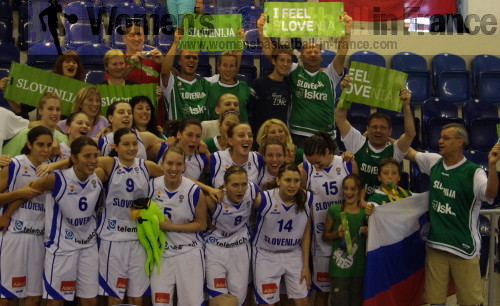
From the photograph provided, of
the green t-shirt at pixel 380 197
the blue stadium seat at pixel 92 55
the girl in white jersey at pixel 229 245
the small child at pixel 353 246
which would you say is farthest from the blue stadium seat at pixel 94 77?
the green t-shirt at pixel 380 197

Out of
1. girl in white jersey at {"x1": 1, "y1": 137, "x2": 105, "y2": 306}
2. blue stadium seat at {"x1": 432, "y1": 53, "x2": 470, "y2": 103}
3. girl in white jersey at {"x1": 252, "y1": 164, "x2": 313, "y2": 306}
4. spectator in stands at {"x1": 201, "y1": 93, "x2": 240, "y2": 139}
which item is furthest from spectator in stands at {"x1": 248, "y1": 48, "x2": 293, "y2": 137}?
blue stadium seat at {"x1": 432, "y1": 53, "x2": 470, "y2": 103}

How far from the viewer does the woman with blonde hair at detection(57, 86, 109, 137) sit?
646cm

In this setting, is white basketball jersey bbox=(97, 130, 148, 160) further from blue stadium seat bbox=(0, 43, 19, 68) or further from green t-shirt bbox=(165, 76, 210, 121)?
blue stadium seat bbox=(0, 43, 19, 68)

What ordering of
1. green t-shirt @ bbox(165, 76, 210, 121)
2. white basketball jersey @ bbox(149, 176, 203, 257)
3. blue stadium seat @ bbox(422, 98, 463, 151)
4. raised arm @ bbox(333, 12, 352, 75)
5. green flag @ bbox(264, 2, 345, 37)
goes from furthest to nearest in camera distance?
blue stadium seat @ bbox(422, 98, 463, 151)
green flag @ bbox(264, 2, 345, 37)
raised arm @ bbox(333, 12, 352, 75)
green t-shirt @ bbox(165, 76, 210, 121)
white basketball jersey @ bbox(149, 176, 203, 257)

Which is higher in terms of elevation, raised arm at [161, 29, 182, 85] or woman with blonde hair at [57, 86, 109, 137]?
raised arm at [161, 29, 182, 85]

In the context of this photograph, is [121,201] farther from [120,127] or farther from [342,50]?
[342,50]

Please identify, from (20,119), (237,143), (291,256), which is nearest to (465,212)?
(291,256)

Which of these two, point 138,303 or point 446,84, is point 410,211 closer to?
point 138,303

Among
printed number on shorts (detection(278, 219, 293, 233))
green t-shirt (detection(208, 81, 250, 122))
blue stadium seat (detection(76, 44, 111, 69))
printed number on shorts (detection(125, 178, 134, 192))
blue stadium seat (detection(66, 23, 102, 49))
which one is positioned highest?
blue stadium seat (detection(66, 23, 102, 49))

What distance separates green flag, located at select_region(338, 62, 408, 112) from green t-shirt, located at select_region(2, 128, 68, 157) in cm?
264

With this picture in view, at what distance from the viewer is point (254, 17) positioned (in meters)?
10.2

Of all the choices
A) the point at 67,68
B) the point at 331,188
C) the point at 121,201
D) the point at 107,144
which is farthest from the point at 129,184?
the point at 331,188

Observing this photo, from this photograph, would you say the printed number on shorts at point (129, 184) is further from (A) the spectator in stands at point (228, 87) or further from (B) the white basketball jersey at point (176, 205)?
(A) the spectator in stands at point (228, 87)

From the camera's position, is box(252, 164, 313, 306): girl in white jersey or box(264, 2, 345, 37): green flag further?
box(264, 2, 345, 37): green flag
